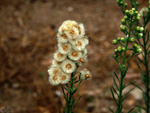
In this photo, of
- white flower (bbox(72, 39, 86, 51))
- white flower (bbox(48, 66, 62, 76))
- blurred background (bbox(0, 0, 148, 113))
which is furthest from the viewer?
blurred background (bbox(0, 0, 148, 113))

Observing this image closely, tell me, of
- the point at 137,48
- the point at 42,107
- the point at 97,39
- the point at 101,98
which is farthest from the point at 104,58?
the point at 137,48

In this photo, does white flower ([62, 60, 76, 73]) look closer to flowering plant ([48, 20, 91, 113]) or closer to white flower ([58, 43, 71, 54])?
flowering plant ([48, 20, 91, 113])

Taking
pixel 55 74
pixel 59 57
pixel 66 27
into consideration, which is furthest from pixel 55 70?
pixel 66 27

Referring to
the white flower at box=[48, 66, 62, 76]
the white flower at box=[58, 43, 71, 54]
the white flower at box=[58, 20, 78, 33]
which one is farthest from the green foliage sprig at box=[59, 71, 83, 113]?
the white flower at box=[58, 20, 78, 33]

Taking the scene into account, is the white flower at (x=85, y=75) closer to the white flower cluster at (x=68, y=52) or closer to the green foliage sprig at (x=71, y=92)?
the green foliage sprig at (x=71, y=92)

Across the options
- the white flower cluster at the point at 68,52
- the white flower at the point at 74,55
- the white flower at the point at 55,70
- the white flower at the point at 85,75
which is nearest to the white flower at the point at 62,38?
the white flower cluster at the point at 68,52

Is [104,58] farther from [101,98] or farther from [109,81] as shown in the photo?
[101,98]

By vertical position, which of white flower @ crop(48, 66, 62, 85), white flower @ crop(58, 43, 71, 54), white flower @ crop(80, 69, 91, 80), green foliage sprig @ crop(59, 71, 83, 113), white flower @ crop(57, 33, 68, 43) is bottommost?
green foliage sprig @ crop(59, 71, 83, 113)

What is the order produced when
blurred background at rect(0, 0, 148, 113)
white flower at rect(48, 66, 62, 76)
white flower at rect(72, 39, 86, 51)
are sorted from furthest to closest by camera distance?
blurred background at rect(0, 0, 148, 113), white flower at rect(48, 66, 62, 76), white flower at rect(72, 39, 86, 51)
